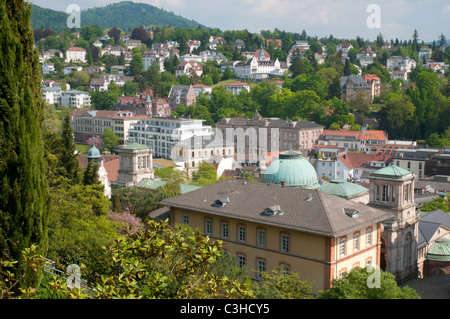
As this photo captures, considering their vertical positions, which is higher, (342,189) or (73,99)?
(73,99)

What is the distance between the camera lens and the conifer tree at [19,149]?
12156 millimetres

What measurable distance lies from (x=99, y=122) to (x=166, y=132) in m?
24.7

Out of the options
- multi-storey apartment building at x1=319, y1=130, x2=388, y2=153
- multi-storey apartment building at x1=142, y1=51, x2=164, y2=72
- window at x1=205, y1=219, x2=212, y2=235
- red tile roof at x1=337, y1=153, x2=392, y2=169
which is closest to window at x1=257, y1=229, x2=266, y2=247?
window at x1=205, y1=219, x2=212, y2=235

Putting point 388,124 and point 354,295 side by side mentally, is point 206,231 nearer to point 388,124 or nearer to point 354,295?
point 354,295

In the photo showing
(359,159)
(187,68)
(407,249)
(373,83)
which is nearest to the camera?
(407,249)

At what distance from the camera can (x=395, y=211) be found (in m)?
34.7

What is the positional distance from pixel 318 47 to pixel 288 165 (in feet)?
450

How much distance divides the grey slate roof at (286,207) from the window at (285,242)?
74 cm

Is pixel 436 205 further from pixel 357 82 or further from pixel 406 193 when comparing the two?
pixel 357 82

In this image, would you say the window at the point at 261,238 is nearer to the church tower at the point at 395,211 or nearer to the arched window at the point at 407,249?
the church tower at the point at 395,211

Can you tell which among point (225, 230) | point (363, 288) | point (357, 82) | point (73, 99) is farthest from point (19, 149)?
point (73, 99)

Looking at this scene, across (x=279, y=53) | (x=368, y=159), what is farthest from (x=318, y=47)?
(x=368, y=159)

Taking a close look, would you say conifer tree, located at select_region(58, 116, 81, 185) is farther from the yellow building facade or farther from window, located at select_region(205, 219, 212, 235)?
window, located at select_region(205, 219, 212, 235)

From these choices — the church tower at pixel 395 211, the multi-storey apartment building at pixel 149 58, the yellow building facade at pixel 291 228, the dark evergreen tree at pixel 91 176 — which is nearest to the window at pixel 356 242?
the yellow building facade at pixel 291 228
